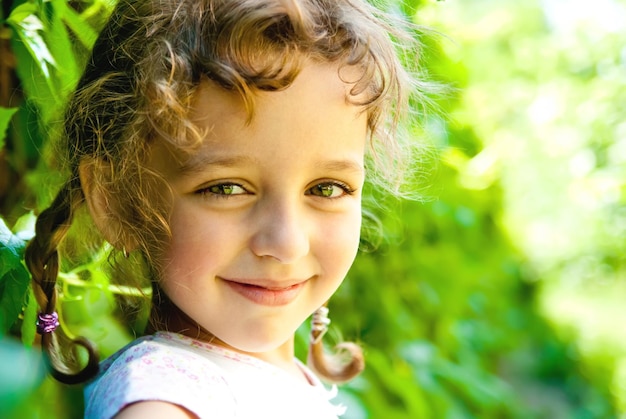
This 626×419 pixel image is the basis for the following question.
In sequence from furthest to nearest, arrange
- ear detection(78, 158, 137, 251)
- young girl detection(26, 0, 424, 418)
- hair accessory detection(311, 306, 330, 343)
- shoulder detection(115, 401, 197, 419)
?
hair accessory detection(311, 306, 330, 343) < ear detection(78, 158, 137, 251) < young girl detection(26, 0, 424, 418) < shoulder detection(115, 401, 197, 419)

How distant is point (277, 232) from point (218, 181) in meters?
0.10

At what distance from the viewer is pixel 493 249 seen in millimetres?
3688

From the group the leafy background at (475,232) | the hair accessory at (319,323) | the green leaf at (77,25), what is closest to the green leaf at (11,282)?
the leafy background at (475,232)

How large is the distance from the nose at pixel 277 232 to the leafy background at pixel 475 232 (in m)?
0.32

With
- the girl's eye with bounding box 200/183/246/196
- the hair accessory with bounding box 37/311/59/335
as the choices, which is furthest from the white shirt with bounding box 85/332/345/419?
the girl's eye with bounding box 200/183/246/196

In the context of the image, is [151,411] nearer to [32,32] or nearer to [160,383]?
[160,383]

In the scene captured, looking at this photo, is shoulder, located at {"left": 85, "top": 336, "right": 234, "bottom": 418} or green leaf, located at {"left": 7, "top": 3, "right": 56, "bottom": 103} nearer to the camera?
shoulder, located at {"left": 85, "top": 336, "right": 234, "bottom": 418}

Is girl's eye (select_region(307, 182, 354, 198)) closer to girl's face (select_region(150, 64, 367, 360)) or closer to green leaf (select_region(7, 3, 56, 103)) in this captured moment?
girl's face (select_region(150, 64, 367, 360))

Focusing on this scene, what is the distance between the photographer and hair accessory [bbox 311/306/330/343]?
1591 millimetres

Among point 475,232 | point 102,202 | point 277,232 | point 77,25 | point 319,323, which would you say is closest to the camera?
point 277,232

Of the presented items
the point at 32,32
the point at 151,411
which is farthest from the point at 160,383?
the point at 32,32

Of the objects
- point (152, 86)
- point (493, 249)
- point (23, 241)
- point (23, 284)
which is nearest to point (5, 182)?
point (23, 241)

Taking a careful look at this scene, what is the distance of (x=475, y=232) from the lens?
128 inches

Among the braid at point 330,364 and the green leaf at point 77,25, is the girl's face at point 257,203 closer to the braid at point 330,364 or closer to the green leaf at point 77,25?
the green leaf at point 77,25
